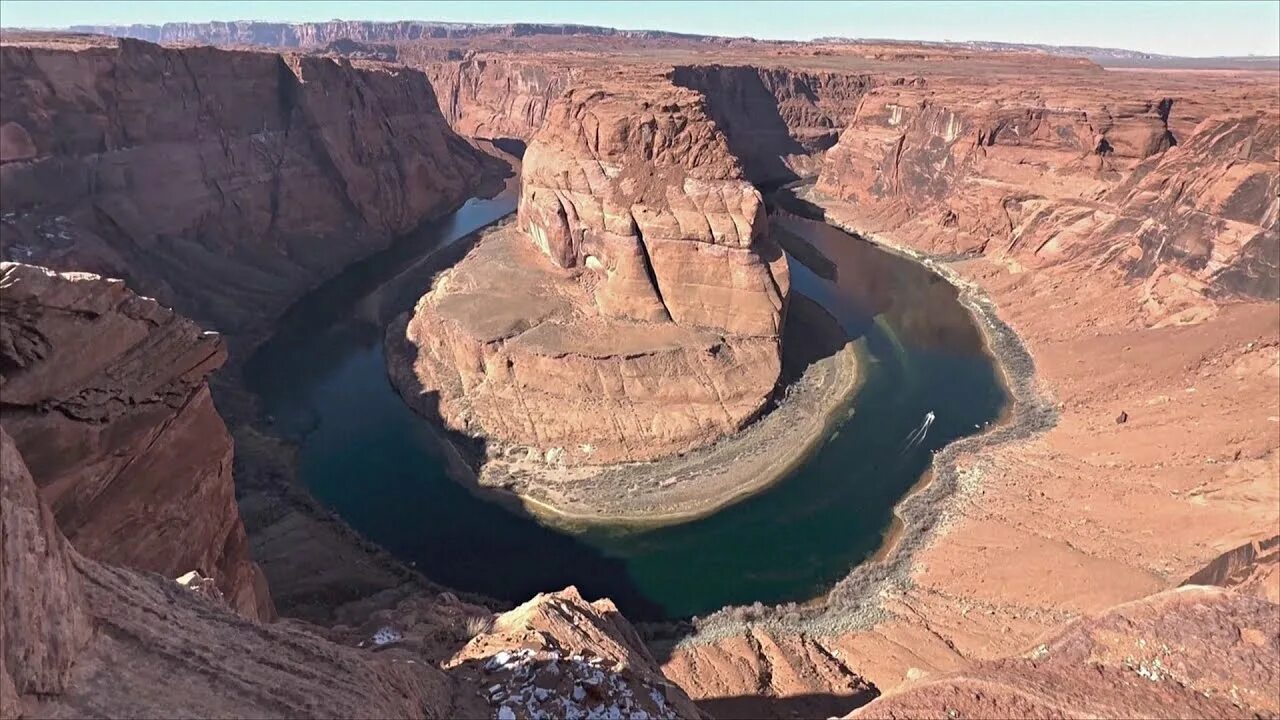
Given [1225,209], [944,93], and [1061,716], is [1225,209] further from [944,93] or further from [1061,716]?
Answer: [1061,716]

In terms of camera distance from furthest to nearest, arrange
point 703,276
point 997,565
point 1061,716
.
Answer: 1. point 703,276
2. point 997,565
3. point 1061,716

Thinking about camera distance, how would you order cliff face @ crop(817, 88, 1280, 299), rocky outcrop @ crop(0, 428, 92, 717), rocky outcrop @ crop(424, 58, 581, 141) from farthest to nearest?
rocky outcrop @ crop(424, 58, 581, 141)
cliff face @ crop(817, 88, 1280, 299)
rocky outcrop @ crop(0, 428, 92, 717)

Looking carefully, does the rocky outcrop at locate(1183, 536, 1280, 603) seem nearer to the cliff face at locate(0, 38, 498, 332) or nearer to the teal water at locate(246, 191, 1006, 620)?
the teal water at locate(246, 191, 1006, 620)

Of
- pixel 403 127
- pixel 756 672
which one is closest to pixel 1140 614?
pixel 756 672

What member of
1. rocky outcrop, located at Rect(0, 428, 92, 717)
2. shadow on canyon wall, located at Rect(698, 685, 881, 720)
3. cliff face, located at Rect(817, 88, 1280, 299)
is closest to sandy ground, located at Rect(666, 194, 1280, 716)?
shadow on canyon wall, located at Rect(698, 685, 881, 720)

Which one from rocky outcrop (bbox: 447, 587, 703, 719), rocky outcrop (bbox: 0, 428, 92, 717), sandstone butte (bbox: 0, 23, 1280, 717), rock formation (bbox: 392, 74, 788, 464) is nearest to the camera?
rocky outcrop (bbox: 0, 428, 92, 717)

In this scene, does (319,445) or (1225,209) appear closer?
(319,445)
